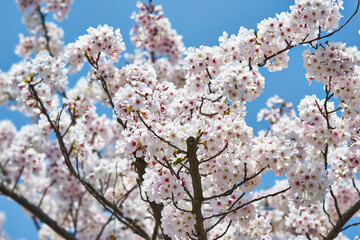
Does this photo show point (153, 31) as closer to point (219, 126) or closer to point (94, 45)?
point (94, 45)

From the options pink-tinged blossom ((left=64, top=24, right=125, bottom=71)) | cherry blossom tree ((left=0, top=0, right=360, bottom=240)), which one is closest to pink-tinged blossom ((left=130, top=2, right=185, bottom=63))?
cherry blossom tree ((left=0, top=0, right=360, bottom=240))

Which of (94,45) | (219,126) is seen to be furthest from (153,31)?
(219,126)

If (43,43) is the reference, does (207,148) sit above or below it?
below

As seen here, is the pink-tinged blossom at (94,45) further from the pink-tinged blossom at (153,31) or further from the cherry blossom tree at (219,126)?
the pink-tinged blossom at (153,31)

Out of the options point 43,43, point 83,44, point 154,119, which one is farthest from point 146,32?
point 154,119

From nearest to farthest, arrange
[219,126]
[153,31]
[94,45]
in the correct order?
[219,126]
[94,45]
[153,31]

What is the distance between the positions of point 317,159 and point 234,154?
11.1 feet

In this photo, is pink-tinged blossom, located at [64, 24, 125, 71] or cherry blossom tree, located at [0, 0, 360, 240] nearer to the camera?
cherry blossom tree, located at [0, 0, 360, 240]

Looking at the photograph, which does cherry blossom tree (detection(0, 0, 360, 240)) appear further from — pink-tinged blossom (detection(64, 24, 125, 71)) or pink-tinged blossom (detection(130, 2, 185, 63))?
pink-tinged blossom (detection(130, 2, 185, 63))

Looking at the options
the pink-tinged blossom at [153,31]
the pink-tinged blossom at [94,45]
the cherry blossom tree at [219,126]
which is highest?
the pink-tinged blossom at [153,31]

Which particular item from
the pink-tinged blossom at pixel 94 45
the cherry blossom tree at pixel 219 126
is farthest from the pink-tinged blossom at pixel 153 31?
the pink-tinged blossom at pixel 94 45

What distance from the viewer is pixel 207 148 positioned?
12.3 ft

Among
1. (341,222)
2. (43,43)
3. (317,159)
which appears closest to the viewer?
(341,222)

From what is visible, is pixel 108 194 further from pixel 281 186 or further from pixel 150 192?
pixel 281 186
